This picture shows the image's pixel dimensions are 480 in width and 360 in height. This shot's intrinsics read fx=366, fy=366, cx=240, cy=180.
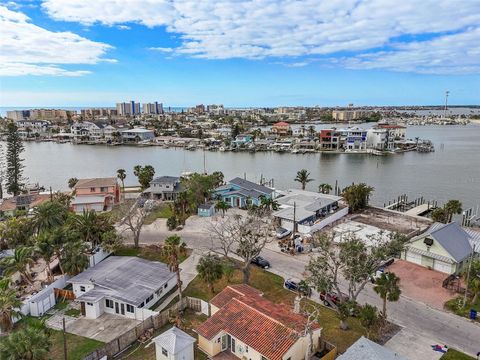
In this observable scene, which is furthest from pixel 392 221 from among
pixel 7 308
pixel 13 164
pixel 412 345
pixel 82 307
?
pixel 13 164

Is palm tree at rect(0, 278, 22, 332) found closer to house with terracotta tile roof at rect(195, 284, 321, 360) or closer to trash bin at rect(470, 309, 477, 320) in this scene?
house with terracotta tile roof at rect(195, 284, 321, 360)

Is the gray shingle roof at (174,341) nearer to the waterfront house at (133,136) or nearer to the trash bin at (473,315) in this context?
the trash bin at (473,315)

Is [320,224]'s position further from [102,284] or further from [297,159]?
[297,159]

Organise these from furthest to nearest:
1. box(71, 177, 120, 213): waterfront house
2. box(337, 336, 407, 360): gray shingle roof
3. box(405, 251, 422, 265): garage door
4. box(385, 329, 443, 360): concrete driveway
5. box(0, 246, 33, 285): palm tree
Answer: box(71, 177, 120, 213): waterfront house, box(405, 251, 422, 265): garage door, box(0, 246, 33, 285): palm tree, box(385, 329, 443, 360): concrete driveway, box(337, 336, 407, 360): gray shingle roof

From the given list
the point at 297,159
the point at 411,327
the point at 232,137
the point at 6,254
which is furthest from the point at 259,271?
the point at 232,137

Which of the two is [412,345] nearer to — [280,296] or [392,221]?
[280,296]

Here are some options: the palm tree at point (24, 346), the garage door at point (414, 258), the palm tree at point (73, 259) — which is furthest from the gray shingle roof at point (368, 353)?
the palm tree at point (73, 259)

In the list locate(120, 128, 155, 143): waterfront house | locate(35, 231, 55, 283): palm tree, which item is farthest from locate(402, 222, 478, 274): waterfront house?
locate(120, 128, 155, 143): waterfront house
